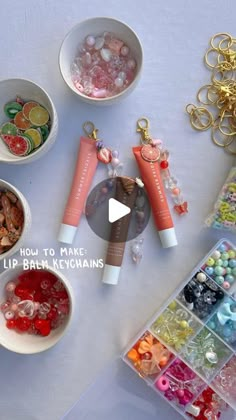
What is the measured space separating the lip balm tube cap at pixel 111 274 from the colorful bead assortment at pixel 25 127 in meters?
0.23

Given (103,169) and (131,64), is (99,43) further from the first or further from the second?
(103,169)

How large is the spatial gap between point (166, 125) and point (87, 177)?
16 cm

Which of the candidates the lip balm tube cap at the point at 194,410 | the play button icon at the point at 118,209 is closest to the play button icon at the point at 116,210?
the play button icon at the point at 118,209

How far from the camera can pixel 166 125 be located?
826 millimetres

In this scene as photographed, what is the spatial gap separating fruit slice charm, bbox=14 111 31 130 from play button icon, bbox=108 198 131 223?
0.62ft

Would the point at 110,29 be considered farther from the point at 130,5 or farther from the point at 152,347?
the point at 152,347

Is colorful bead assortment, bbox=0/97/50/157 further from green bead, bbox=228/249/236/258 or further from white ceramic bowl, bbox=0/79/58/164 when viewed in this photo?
green bead, bbox=228/249/236/258

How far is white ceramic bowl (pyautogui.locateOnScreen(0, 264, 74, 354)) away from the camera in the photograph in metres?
0.76

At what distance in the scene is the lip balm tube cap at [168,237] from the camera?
2.61 ft

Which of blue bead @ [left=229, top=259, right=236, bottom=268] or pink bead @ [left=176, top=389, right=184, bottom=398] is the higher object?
blue bead @ [left=229, top=259, right=236, bottom=268]

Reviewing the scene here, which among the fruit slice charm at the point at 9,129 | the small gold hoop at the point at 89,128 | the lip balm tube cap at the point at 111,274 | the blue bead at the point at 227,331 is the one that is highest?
the small gold hoop at the point at 89,128

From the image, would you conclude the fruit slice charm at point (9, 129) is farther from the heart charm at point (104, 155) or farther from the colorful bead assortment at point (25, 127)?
the heart charm at point (104, 155)

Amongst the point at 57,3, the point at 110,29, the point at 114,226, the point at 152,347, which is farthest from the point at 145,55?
the point at 152,347

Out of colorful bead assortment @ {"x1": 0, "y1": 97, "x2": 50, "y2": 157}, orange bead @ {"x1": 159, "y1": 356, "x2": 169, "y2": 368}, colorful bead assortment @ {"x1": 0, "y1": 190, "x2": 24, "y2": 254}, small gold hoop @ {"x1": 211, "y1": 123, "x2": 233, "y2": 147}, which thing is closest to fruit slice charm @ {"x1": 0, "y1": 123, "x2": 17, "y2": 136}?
colorful bead assortment @ {"x1": 0, "y1": 97, "x2": 50, "y2": 157}
